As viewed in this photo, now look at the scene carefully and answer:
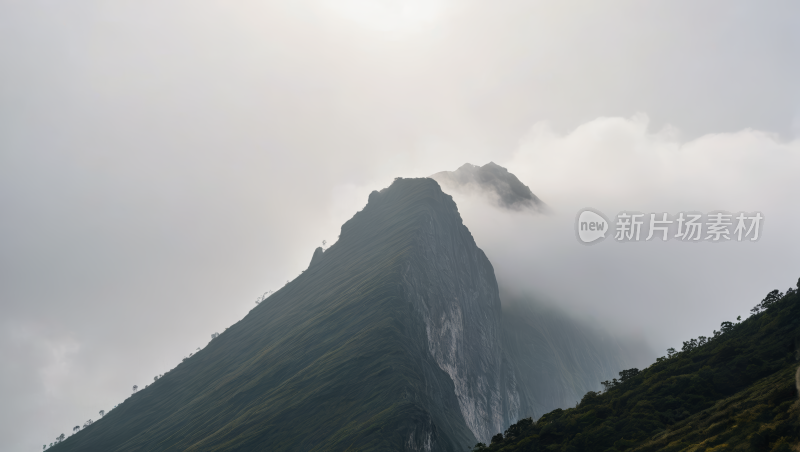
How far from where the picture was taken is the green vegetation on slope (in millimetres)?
76812

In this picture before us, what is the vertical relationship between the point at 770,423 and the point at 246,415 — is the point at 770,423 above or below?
below

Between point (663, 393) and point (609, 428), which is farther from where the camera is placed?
point (663, 393)

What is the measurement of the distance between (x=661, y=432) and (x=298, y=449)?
Result: 107 meters

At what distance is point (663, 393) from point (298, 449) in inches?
4312

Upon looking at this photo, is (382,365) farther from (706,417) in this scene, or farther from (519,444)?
(706,417)

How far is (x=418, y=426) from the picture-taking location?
468ft

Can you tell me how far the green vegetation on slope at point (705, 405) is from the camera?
76.8m

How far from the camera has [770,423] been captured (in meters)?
72.6

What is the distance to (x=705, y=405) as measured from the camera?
103812 mm

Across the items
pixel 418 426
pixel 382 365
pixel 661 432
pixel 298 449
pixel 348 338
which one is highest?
pixel 348 338

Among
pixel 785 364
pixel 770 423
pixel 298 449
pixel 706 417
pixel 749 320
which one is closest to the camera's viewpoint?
pixel 770 423

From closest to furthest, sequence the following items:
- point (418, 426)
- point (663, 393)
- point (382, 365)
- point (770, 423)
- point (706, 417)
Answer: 1. point (770, 423)
2. point (706, 417)
3. point (663, 393)
4. point (418, 426)
5. point (382, 365)

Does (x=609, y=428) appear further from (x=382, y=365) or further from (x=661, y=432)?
(x=382, y=365)

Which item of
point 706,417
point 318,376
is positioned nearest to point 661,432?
point 706,417
